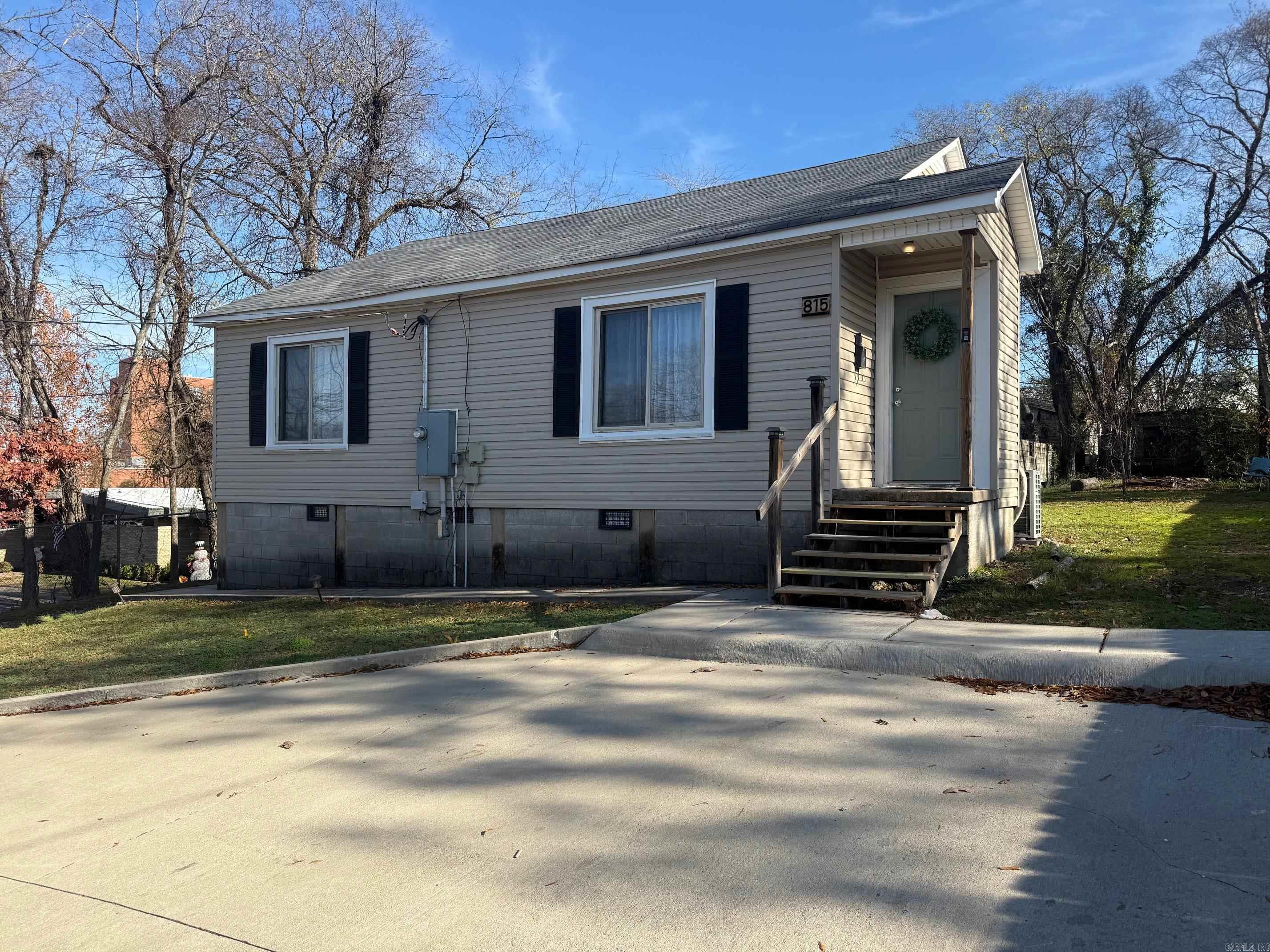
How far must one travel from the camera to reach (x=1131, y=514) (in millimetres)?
13258

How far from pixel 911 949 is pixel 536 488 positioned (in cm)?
845

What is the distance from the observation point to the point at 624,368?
32.8 ft

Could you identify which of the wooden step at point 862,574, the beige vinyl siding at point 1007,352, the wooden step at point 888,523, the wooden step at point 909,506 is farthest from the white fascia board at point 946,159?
the wooden step at point 862,574

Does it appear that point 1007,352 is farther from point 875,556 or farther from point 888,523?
point 875,556

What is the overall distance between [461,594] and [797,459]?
Answer: 4.41 m

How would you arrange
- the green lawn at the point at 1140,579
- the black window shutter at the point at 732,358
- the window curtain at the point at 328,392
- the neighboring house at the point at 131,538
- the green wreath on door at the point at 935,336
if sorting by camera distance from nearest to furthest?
the green lawn at the point at 1140,579
the black window shutter at the point at 732,358
the green wreath on door at the point at 935,336
the window curtain at the point at 328,392
the neighboring house at the point at 131,538

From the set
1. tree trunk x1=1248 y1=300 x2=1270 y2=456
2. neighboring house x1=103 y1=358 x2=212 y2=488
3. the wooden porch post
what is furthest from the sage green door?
neighboring house x1=103 y1=358 x2=212 y2=488

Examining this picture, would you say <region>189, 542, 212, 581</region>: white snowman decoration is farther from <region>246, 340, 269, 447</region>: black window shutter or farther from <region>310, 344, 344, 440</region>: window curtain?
<region>310, 344, 344, 440</region>: window curtain

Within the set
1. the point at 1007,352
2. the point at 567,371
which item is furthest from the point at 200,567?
the point at 1007,352

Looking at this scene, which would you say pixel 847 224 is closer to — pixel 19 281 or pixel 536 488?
pixel 536 488

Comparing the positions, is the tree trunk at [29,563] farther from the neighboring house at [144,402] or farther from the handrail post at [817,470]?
the handrail post at [817,470]

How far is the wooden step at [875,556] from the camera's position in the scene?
7.25 m

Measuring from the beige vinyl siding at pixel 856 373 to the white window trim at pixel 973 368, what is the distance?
99 mm

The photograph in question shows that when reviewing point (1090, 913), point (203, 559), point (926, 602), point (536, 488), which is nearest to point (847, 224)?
point (926, 602)
